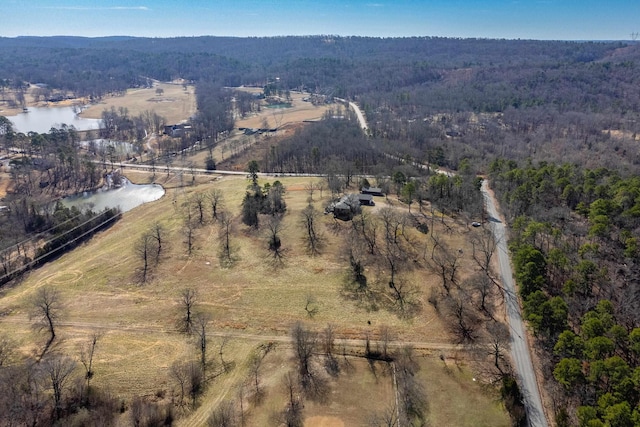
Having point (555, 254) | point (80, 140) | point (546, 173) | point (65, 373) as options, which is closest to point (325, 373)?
point (65, 373)

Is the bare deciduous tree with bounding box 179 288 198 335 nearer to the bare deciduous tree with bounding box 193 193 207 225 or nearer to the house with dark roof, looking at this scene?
the bare deciduous tree with bounding box 193 193 207 225

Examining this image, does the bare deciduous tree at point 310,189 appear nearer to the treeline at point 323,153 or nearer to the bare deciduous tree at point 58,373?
the treeline at point 323,153

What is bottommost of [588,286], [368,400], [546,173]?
[368,400]

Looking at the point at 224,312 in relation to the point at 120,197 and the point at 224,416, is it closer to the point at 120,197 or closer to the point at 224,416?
the point at 224,416

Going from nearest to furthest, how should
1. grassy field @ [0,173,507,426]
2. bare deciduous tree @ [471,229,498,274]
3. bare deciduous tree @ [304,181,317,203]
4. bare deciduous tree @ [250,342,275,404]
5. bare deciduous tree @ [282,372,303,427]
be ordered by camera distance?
bare deciduous tree @ [282,372,303,427], bare deciduous tree @ [250,342,275,404], grassy field @ [0,173,507,426], bare deciduous tree @ [471,229,498,274], bare deciduous tree @ [304,181,317,203]

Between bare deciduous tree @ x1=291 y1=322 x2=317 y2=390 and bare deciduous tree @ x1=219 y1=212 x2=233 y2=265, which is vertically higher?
bare deciduous tree @ x1=219 y1=212 x2=233 y2=265

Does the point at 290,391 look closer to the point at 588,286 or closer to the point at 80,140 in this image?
the point at 588,286

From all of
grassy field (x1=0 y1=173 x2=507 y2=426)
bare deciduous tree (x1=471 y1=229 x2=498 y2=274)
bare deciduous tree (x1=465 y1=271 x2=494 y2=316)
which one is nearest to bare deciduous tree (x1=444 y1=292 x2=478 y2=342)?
bare deciduous tree (x1=465 y1=271 x2=494 y2=316)
